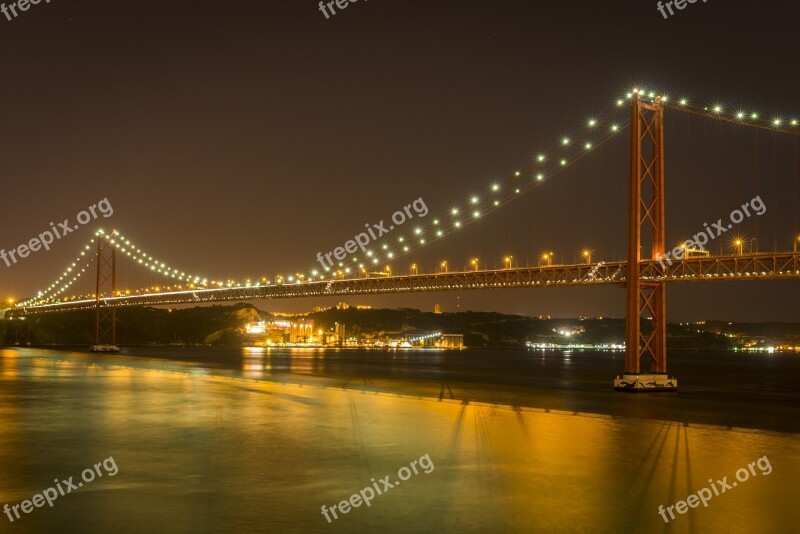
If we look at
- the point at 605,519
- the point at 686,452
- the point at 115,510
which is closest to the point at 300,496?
the point at 115,510

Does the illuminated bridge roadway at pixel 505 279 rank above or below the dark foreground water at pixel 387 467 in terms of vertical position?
above

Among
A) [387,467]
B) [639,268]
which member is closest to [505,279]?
[639,268]

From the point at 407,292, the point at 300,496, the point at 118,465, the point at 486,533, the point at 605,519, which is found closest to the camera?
the point at 486,533

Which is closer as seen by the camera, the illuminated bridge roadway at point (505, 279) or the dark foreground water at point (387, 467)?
the dark foreground water at point (387, 467)

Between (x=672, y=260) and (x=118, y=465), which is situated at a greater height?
(x=672, y=260)

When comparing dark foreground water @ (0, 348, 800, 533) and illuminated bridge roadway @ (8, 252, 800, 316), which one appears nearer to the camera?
dark foreground water @ (0, 348, 800, 533)

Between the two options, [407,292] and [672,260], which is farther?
[407,292]

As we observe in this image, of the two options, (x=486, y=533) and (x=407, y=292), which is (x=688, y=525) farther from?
(x=407, y=292)

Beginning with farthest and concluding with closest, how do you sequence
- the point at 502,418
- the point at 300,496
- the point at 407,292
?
the point at 407,292, the point at 502,418, the point at 300,496

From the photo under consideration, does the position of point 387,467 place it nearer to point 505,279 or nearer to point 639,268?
point 639,268

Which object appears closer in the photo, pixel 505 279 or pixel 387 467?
pixel 387 467

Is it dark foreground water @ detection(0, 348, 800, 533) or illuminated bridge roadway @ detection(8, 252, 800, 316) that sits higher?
illuminated bridge roadway @ detection(8, 252, 800, 316)
